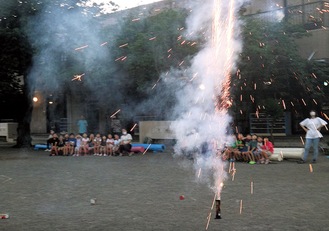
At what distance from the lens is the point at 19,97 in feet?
66.9

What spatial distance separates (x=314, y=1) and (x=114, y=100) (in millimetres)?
10695

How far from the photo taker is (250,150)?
13.1m

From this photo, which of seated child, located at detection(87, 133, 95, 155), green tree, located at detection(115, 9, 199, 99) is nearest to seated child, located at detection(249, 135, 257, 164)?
green tree, located at detection(115, 9, 199, 99)

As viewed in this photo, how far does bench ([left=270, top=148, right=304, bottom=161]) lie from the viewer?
13117 millimetres

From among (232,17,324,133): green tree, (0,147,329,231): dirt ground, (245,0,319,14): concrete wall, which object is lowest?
(0,147,329,231): dirt ground

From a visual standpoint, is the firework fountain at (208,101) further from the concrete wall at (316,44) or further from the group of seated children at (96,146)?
the concrete wall at (316,44)

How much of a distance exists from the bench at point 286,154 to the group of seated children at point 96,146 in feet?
17.7

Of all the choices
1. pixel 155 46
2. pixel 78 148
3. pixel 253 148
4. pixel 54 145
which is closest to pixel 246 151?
pixel 253 148

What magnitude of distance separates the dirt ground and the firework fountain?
0.81 metres

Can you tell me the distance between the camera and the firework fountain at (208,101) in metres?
9.63

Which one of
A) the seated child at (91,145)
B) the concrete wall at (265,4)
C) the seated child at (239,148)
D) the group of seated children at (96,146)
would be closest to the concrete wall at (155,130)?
the group of seated children at (96,146)

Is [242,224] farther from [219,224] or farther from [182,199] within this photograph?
[182,199]

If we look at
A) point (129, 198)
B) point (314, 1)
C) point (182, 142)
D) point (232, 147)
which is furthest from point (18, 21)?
point (314, 1)

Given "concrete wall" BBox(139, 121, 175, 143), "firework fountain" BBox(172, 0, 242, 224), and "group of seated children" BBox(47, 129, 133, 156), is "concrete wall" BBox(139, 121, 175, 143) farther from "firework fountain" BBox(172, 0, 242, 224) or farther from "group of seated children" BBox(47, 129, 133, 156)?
"firework fountain" BBox(172, 0, 242, 224)
